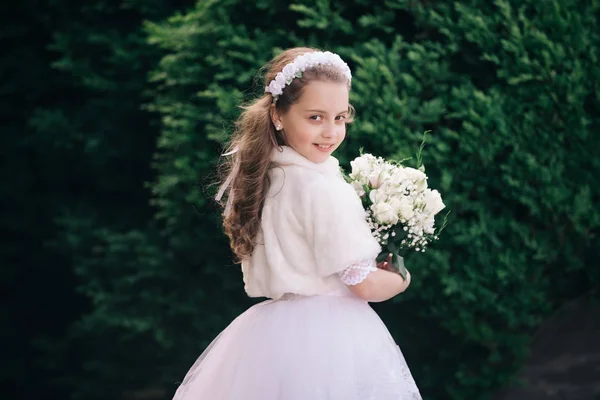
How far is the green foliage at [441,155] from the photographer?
193 inches

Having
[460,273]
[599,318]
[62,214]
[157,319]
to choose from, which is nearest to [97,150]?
[62,214]

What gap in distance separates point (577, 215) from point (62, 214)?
3.95 meters

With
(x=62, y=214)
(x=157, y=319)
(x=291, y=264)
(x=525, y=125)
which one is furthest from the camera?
(x=62, y=214)

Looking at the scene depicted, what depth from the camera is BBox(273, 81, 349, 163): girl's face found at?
3.32m

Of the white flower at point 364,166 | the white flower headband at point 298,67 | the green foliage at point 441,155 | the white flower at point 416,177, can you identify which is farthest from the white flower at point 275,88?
the green foliage at point 441,155

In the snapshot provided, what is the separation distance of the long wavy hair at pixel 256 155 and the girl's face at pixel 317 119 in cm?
3

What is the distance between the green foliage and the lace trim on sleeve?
137cm

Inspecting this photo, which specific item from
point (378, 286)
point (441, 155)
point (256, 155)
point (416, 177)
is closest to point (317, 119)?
point (256, 155)

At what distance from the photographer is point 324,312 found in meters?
3.30

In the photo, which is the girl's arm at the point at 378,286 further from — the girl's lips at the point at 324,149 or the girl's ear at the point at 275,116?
the girl's ear at the point at 275,116

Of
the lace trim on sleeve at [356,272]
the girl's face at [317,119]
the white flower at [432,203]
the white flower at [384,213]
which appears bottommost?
the lace trim on sleeve at [356,272]

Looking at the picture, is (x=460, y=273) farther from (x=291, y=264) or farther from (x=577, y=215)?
(x=291, y=264)

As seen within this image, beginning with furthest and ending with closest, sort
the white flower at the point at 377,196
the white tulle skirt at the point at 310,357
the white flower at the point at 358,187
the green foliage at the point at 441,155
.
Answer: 1. the green foliage at the point at 441,155
2. the white flower at the point at 358,187
3. the white flower at the point at 377,196
4. the white tulle skirt at the point at 310,357

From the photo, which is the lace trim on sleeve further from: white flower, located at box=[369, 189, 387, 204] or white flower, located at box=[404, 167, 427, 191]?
white flower, located at box=[404, 167, 427, 191]
